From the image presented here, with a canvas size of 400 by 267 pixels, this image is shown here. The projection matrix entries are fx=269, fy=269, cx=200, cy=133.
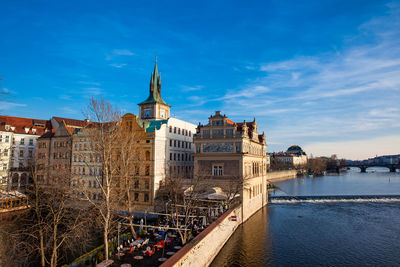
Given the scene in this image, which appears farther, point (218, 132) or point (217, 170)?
point (218, 132)

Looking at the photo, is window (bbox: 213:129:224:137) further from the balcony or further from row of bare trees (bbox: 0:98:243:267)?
row of bare trees (bbox: 0:98:243:267)

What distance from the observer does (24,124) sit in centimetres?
6556

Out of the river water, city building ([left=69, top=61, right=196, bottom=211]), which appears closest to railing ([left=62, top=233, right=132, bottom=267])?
the river water

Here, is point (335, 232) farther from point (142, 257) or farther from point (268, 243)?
point (142, 257)

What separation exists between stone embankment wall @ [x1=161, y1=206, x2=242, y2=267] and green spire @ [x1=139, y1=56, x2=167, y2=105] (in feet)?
101

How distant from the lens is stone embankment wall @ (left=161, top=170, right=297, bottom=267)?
19.0m

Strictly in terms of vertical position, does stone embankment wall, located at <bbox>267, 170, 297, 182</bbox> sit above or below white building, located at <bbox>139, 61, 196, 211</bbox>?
below

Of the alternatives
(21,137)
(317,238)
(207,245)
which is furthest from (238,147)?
(21,137)

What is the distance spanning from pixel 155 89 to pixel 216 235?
38.3 meters

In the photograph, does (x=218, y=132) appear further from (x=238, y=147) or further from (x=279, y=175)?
(x=279, y=175)

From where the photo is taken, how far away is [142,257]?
22.4m

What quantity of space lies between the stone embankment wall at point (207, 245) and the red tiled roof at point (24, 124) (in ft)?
176

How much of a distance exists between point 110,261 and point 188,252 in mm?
6678

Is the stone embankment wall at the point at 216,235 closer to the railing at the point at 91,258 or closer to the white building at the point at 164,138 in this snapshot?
the railing at the point at 91,258
